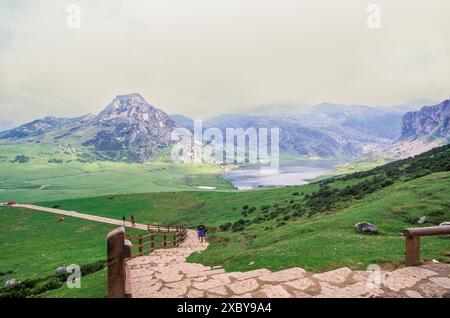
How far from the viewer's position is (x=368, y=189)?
57031mm

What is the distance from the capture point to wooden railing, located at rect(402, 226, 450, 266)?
14750 mm

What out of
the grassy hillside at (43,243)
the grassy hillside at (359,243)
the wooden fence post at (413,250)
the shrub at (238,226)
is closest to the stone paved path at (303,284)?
the wooden fence post at (413,250)

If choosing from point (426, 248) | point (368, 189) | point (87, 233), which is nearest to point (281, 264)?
point (426, 248)

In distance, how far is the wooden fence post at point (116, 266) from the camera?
11023mm

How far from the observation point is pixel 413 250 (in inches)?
599

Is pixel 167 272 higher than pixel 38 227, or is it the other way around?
pixel 167 272

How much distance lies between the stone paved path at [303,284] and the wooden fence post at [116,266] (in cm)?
275

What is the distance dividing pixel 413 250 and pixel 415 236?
0.77 m

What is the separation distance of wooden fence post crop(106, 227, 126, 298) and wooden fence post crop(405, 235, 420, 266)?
12.6 metres

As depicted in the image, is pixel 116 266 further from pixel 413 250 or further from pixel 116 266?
pixel 413 250

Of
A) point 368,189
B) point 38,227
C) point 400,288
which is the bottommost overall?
point 38,227

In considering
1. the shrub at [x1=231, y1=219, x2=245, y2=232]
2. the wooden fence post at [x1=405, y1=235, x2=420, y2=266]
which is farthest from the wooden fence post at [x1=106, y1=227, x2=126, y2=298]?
the shrub at [x1=231, y1=219, x2=245, y2=232]

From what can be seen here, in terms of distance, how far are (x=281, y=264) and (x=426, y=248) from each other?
8924 millimetres

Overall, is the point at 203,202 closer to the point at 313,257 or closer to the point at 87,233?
the point at 87,233
